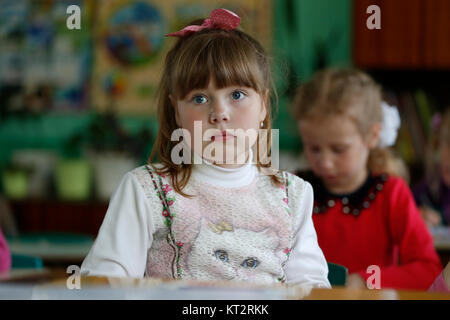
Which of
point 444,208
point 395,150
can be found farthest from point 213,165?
point 395,150

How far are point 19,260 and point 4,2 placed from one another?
2611mm

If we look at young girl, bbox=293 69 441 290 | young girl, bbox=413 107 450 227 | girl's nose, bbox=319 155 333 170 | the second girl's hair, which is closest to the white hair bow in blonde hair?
young girl, bbox=293 69 441 290

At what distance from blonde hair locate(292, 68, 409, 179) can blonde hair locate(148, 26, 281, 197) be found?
616mm

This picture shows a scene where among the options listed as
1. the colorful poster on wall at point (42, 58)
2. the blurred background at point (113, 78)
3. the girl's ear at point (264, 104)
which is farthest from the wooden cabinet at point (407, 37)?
the girl's ear at point (264, 104)

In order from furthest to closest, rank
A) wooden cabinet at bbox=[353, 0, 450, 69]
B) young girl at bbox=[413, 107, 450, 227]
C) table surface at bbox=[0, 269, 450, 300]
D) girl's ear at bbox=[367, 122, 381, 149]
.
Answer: wooden cabinet at bbox=[353, 0, 450, 69]
young girl at bbox=[413, 107, 450, 227]
girl's ear at bbox=[367, 122, 381, 149]
table surface at bbox=[0, 269, 450, 300]

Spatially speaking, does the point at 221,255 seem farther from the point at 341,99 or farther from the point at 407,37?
the point at 407,37

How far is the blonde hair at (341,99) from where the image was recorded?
160 centimetres

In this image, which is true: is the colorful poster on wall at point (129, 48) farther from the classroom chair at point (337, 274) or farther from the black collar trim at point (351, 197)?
the classroom chair at point (337, 274)

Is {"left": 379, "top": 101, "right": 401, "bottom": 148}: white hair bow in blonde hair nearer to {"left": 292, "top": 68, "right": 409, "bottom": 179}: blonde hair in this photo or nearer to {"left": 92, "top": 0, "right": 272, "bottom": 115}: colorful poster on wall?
{"left": 292, "top": 68, "right": 409, "bottom": 179}: blonde hair

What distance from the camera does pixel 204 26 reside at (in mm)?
965

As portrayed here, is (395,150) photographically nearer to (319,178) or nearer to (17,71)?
(319,178)

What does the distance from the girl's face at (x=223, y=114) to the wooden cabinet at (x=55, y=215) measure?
2254mm

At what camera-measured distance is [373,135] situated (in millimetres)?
1662

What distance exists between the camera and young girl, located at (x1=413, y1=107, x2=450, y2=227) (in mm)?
2303
